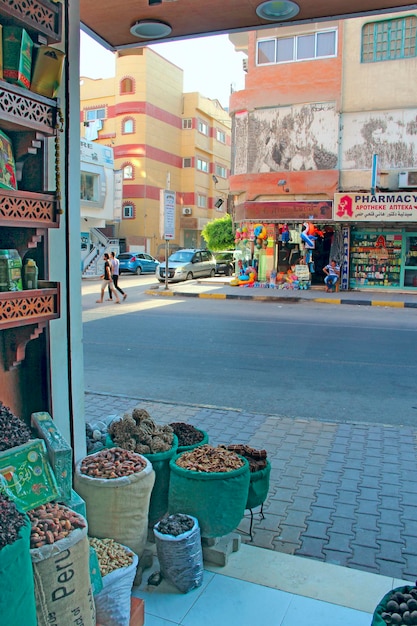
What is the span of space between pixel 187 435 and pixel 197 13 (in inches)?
121

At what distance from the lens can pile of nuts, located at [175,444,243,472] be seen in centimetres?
322

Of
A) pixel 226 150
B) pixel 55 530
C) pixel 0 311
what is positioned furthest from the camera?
pixel 226 150

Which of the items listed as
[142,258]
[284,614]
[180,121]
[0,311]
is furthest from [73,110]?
[180,121]

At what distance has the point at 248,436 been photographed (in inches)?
222

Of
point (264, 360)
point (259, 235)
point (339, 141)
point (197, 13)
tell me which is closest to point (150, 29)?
point (197, 13)

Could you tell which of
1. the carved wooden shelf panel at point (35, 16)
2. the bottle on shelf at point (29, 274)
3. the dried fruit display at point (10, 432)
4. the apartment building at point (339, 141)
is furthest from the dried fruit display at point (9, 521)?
the apartment building at point (339, 141)

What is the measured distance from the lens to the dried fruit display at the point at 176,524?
2945 mm

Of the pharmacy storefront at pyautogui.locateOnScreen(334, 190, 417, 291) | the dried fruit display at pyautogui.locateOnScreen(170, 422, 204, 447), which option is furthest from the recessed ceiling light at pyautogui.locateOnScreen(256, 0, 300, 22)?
the pharmacy storefront at pyautogui.locateOnScreen(334, 190, 417, 291)

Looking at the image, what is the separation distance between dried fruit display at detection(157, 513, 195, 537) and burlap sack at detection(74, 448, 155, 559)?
0.14 metres

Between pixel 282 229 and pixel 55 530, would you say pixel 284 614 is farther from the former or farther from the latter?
pixel 282 229

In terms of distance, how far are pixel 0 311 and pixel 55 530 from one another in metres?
1.00

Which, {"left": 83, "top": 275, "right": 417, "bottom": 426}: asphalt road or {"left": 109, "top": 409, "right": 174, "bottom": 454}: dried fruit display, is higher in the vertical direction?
{"left": 109, "top": 409, "right": 174, "bottom": 454}: dried fruit display

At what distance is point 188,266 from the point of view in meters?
27.9

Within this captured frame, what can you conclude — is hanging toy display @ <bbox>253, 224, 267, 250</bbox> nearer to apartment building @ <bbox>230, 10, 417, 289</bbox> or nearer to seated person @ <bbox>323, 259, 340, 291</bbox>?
apartment building @ <bbox>230, 10, 417, 289</bbox>
